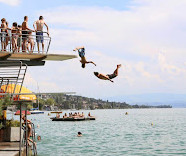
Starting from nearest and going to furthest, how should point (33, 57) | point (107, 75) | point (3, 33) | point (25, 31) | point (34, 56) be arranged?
point (107, 75)
point (3, 33)
point (25, 31)
point (34, 56)
point (33, 57)

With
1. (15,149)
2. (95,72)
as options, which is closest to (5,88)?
(15,149)

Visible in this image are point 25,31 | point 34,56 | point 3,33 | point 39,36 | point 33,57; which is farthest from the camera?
point 33,57

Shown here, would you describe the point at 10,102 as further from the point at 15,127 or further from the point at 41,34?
the point at 15,127

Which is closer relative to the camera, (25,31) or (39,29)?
(39,29)

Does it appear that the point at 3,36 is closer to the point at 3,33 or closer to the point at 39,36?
the point at 3,33

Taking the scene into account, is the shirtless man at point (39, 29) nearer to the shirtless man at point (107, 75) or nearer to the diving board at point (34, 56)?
the diving board at point (34, 56)

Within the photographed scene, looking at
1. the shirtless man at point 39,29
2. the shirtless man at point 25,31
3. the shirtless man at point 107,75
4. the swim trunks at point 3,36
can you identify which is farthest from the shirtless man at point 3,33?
the shirtless man at point 107,75

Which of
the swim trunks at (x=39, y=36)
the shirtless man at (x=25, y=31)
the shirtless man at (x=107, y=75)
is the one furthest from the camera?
the shirtless man at (x=25, y=31)

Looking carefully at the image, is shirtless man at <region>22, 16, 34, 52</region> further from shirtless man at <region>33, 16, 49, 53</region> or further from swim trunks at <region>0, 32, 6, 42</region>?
swim trunks at <region>0, 32, 6, 42</region>

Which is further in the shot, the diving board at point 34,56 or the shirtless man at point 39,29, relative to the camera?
the diving board at point 34,56

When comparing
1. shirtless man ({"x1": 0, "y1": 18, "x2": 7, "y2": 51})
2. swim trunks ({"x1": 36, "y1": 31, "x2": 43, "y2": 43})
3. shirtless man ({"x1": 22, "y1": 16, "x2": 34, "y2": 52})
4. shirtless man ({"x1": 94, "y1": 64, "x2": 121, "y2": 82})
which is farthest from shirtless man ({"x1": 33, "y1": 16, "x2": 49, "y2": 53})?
shirtless man ({"x1": 94, "y1": 64, "x2": 121, "y2": 82})

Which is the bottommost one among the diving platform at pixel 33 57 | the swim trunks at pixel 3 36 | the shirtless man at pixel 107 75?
the shirtless man at pixel 107 75

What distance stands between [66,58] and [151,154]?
18.4 meters

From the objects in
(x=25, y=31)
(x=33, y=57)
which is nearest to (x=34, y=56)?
(x=33, y=57)
